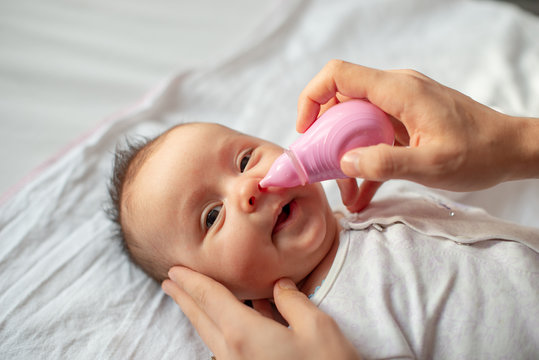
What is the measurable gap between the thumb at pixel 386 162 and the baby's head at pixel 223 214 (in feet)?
0.89

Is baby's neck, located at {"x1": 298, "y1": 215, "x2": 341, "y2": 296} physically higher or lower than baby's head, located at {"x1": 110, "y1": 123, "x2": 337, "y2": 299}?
lower

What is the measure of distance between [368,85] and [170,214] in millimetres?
611

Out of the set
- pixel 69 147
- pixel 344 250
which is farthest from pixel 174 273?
pixel 69 147

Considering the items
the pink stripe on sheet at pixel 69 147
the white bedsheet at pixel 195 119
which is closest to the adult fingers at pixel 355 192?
the white bedsheet at pixel 195 119

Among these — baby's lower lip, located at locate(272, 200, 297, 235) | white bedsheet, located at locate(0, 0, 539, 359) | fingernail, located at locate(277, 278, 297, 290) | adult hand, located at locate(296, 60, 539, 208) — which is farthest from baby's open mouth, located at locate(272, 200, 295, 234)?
white bedsheet, located at locate(0, 0, 539, 359)

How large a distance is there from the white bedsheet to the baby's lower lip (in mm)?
438

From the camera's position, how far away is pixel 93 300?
1346 mm

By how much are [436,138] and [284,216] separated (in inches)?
17.3

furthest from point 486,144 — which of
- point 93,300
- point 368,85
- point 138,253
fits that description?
point 93,300

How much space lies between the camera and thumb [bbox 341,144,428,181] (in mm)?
855

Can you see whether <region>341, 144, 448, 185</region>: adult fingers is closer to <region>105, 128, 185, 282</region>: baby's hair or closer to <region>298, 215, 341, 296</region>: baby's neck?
<region>298, 215, 341, 296</region>: baby's neck

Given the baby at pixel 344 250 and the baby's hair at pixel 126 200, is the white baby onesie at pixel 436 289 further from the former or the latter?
the baby's hair at pixel 126 200

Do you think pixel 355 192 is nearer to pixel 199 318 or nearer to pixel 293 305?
pixel 293 305

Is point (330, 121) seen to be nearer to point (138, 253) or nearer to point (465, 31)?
point (138, 253)
